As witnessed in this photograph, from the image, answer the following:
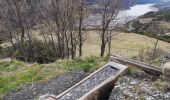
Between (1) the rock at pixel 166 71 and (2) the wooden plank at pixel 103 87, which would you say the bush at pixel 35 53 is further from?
(1) the rock at pixel 166 71

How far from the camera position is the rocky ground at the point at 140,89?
7484 millimetres

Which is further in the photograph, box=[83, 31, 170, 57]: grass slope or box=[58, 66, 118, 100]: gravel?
box=[83, 31, 170, 57]: grass slope

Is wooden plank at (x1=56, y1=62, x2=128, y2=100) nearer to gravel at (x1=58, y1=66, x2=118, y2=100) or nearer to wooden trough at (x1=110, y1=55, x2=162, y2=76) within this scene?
gravel at (x1=58, y1=66, x2=118, y2=100)

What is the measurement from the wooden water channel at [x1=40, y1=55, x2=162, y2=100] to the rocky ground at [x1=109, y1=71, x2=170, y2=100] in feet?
0.86

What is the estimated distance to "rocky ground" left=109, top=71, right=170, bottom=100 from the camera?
7484mm

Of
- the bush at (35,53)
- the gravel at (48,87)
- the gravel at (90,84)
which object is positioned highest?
the gravel at (90,84)

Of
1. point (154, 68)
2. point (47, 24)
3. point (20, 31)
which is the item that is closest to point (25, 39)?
point (20, 31)

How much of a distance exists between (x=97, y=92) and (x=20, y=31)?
26.4 metres

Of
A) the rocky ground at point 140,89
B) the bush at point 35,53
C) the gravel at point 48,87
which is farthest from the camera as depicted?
the bush at point 35,53

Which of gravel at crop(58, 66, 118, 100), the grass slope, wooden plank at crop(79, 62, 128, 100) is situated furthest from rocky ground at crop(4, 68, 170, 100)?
the grass slope

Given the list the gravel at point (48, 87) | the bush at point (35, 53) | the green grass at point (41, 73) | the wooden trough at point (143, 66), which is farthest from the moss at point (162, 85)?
the bush at point (35, 53)

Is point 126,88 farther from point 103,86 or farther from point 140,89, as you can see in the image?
point 103,86

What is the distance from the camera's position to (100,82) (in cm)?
850

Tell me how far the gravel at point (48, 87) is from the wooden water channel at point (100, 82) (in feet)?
4.59
